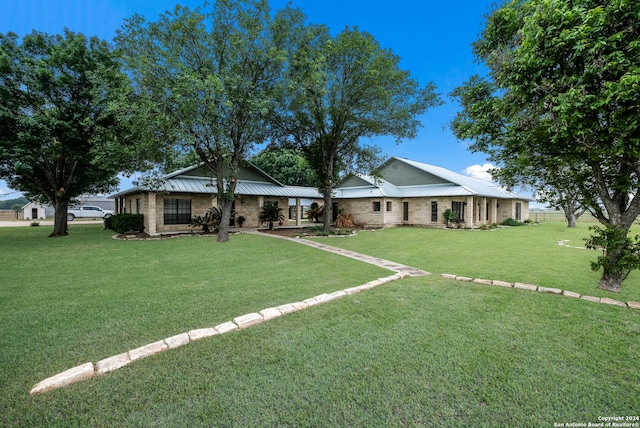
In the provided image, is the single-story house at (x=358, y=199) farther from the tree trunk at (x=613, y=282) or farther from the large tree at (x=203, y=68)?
the tree trunk at (x=613, y=282)

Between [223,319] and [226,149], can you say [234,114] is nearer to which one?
[226,149]

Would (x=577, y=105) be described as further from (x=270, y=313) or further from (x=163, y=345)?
(x=163, y=345)

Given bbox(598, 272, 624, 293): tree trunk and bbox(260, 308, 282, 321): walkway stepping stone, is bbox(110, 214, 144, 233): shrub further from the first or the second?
bbox(598, 272, 624, 293): tree trunk

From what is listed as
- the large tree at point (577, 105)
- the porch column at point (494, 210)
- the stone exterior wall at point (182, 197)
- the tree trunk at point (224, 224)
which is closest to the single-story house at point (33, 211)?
the stone exterior wall at point (182, 197)

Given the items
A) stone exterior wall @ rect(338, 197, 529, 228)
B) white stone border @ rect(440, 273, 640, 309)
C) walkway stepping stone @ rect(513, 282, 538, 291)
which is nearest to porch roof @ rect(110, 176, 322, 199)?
stone exterior wall @ rect(338, 197, 529, 228)

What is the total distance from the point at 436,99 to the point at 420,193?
7332mm

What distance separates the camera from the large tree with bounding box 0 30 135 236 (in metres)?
10.6

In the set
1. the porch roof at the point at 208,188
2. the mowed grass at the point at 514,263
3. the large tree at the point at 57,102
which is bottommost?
the mowed grass at the point at 514,263

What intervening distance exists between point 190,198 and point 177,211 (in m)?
1.02

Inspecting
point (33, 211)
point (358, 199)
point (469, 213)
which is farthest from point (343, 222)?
point (33, 211)

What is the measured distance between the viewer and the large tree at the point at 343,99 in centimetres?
1221

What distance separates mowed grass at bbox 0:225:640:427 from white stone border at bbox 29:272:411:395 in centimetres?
10

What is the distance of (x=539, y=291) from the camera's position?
487 centimetres

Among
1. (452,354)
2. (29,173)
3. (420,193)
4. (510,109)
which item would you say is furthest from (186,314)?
(420,193)
